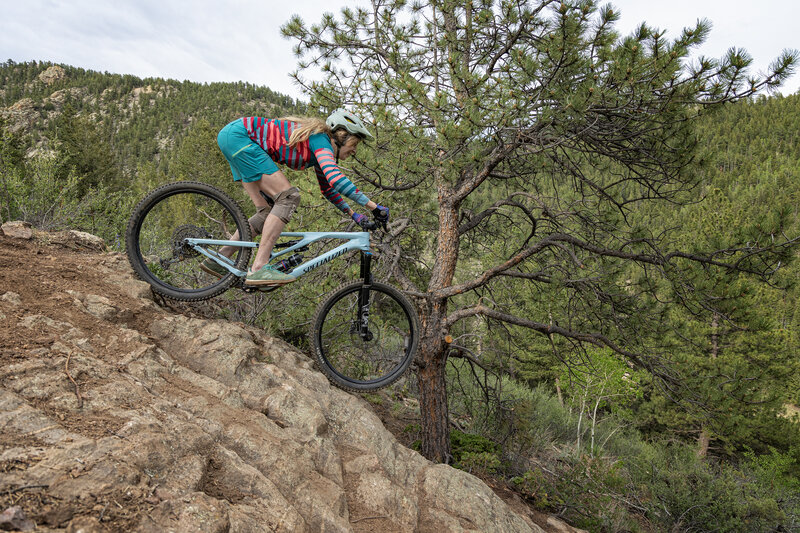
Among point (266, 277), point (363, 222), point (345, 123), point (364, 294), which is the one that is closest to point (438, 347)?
point (364, 294)

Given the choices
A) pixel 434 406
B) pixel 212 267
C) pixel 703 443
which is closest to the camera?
pixel 212 267

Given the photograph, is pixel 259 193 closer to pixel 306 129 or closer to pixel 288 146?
pixel 288 146

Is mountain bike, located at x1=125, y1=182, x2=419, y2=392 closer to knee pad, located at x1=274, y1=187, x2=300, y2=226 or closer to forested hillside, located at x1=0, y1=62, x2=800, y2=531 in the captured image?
knee pad, located at x1=274, y1=187, x2=300, y2=226

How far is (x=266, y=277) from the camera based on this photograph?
366 cm

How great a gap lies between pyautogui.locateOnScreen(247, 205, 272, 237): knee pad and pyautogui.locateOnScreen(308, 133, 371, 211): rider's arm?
2.25ft

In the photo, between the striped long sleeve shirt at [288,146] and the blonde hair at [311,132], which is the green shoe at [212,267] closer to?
the striped long sleeve shirt at [288,146]

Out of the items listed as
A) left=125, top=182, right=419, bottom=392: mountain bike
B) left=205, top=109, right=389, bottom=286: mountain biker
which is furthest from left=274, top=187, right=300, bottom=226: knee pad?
left=125, top=182, right=419, bottom=392: mountain bike

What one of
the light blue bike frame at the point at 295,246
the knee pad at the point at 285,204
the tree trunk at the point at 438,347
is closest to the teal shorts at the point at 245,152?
the knee pad at the point at 285,204

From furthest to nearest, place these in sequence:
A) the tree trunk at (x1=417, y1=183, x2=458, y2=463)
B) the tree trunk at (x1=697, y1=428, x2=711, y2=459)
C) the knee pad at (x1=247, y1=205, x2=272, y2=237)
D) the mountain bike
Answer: the tree trunk at (x1=697, y1=428, x2=711, y2=459) < the tree trunk at (x1=417, y1=183, x2=458, y2=463) < the knee pad at (x1=247, y1=205, x2=272, y2=237) < the mountain bike

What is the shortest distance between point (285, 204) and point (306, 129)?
26.5 inches

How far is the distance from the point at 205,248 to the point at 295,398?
162 cm

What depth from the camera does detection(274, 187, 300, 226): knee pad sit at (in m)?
3.66

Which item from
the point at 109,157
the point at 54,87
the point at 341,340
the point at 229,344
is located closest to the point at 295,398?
the point at 229,344

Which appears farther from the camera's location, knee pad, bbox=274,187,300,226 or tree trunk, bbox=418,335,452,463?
tree trunk, bbox=418,335,452,463
